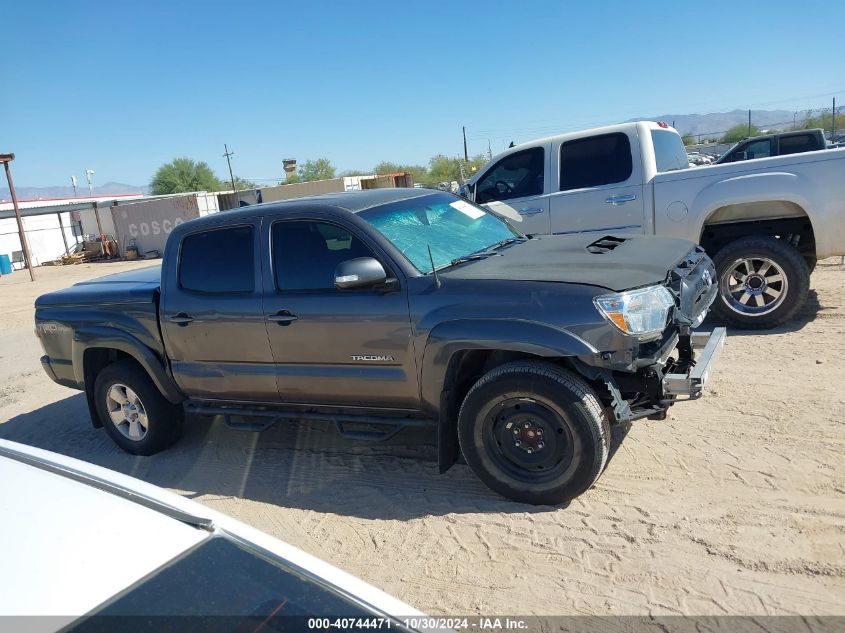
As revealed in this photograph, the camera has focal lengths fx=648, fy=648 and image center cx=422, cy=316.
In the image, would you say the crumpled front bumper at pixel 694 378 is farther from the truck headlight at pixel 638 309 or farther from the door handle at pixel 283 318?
the door handle at pixel 283 318

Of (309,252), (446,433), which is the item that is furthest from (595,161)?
(446,433)

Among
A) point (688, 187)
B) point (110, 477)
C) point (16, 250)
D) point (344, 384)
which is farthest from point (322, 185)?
point (110, 477)

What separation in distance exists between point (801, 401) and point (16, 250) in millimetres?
35294

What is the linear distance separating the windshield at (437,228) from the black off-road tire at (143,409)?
8.07 feet

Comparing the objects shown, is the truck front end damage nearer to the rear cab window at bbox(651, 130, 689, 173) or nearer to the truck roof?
the truck roof

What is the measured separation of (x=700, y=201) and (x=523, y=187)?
2055 millimetres

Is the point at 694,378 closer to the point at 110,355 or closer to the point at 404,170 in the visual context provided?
the point at 110,355

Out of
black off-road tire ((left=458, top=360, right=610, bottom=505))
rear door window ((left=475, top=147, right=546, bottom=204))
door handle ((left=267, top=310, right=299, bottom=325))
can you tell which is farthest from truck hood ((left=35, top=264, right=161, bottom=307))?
rear door window ((left=475, top=147, right=546, bottom=204))

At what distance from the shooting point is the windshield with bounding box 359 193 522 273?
4.27m

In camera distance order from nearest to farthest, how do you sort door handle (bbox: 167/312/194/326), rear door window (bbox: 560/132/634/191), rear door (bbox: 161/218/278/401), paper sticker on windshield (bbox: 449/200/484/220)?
1. rear door (bbox: 161/218/278/401)
2. door handle (bbox: 167/312/194/326)
3. paper sticker on windshield (bbox: 449/200/484/220)
4. rear door window (bbox: 560/132/634/191)

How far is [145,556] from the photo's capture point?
1.74 m

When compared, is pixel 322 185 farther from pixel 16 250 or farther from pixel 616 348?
pixel 616 348

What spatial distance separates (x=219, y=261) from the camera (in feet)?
15.8

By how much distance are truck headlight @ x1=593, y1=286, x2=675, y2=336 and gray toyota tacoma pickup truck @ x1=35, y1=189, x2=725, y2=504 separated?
1cm
